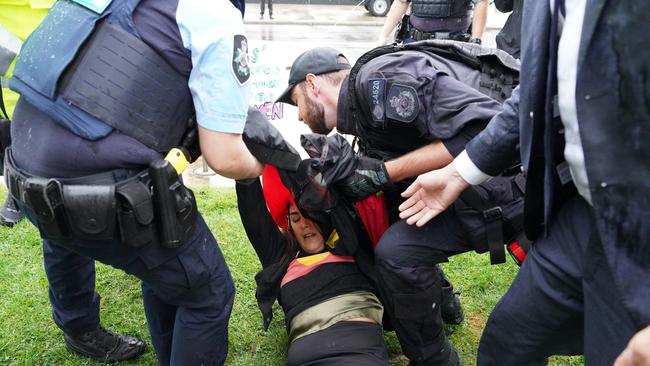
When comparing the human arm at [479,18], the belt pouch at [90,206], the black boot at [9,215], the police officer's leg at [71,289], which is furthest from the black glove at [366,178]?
the human arm at [479,18]

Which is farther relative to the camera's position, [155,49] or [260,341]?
[260,341]

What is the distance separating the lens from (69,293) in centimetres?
209

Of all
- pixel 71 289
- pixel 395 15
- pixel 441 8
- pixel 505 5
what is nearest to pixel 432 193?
pixel 71 289

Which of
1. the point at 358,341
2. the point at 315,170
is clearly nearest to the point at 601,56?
the point at 315,170

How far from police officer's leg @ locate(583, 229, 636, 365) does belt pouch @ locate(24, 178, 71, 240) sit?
1.28m

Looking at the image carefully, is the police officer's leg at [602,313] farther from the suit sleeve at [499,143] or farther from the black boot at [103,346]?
the black boot at [103,346]

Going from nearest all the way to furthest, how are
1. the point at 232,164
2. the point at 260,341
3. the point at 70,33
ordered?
the point at 70,33
the point at 232,164
the point at 260,341

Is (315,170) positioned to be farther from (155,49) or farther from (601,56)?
(601,56)

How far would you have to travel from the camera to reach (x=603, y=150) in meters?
1.04

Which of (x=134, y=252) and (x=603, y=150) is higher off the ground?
(x=603, y=150)

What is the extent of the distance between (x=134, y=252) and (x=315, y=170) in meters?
0.73

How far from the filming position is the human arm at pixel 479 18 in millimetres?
4438

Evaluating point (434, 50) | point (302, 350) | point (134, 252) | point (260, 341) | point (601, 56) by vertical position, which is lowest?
point (260, 341)

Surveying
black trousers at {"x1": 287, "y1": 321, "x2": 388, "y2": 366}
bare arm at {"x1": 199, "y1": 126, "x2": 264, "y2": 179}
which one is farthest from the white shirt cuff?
black trousers at {"x1": 287, "y1": 321, "x2": 388, "y2": 366}
